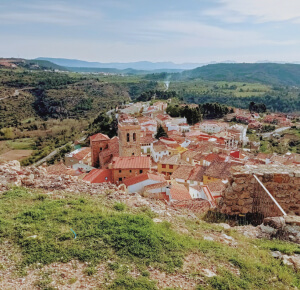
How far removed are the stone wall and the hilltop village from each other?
52.5 inches

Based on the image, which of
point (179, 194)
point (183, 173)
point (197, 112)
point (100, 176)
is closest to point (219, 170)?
point (183, 173)

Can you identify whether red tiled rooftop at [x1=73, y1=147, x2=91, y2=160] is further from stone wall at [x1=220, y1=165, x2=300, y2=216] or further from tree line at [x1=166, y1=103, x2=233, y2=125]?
stone wall at [x1=220, y1=165, x2=300, y2=216]

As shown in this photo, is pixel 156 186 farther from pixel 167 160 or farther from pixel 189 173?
pixel 167 160

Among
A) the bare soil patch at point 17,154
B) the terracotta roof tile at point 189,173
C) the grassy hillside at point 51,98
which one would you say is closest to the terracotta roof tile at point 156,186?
the terracotta roof tile at point 189,173

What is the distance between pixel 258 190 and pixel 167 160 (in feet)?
76.3

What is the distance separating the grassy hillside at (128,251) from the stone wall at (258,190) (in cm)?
183

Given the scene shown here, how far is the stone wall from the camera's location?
7.83 meters

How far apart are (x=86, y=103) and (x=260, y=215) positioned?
80.3m

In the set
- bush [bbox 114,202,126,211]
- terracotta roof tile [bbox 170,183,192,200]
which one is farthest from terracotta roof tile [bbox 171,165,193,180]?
bush [bbox 114,202,126,211]

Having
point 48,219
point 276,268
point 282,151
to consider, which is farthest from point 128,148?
point 282,151

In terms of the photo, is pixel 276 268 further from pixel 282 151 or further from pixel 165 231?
pixel 282 151

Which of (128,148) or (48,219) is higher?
(48,219)

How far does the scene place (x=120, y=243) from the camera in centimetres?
517

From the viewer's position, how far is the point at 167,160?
31.0 metres
